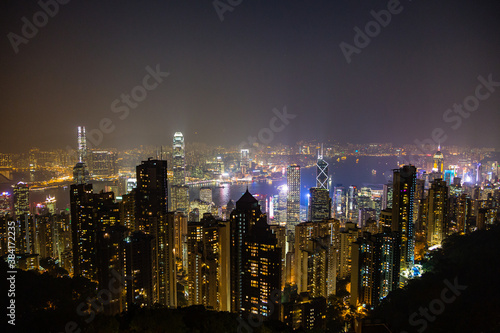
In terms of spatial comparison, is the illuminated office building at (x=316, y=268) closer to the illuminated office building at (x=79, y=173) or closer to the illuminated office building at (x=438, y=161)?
the illuminated office building at (x=79, y=173)

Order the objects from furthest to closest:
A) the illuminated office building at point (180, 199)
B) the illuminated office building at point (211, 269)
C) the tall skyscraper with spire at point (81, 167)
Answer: the illuminated office building at point (180, 199) → the tall skyscraper with spire at point (81, 167) → the illuminated office building at point (211, 269)

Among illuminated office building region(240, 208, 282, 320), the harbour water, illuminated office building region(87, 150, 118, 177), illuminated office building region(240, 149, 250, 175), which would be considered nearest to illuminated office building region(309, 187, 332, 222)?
the harbour water

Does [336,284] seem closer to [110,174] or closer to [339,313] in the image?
[339,313]

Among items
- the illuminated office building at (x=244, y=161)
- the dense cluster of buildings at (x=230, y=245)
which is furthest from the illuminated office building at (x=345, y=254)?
the illuminated office building at (x=244, y=161)

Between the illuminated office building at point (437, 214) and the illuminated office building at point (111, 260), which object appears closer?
the illuminated office building at point (111, 260)

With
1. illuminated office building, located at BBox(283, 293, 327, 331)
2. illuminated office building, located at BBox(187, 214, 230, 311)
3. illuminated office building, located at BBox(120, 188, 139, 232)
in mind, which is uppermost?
illuminated office building, located at BBox(120, 188, 139, 232)

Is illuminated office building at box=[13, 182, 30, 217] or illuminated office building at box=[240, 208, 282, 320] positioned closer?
illuminated office building at box=[240, 208, 282, 320]

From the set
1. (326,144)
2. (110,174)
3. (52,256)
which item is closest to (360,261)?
(52,256)

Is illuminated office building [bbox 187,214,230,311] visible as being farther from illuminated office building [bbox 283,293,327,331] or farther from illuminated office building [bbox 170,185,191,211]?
illuminated office building [bbox 170,185,191,211]
